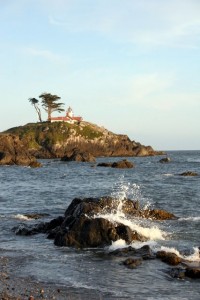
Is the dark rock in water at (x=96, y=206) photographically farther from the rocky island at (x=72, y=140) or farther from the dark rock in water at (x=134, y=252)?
the rocky island at (x=72, y=140)

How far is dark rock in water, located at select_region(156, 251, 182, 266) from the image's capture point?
20.9 m

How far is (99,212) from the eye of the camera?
1127 inches

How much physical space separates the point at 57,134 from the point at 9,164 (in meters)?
47.7

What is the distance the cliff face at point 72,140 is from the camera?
160500 mm

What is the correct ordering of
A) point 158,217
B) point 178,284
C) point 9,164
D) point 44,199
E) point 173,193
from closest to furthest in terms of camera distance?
1. point 178,284
2. point 158,217
3. point 44,199
4. point 173,193
5. point 9,164

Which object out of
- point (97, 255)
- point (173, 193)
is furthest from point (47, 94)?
point (97, 255)

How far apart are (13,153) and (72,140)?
3851 cm

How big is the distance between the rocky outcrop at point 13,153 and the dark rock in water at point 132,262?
89226 mm

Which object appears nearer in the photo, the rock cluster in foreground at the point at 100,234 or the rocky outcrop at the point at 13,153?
the rock cluster in foreground at the point at 100,234

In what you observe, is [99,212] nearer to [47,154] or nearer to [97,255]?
[97,255]

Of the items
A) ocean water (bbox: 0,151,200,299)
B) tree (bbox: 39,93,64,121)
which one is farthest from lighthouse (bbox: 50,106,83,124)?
ocean water (bbox: 0,151,200,299)

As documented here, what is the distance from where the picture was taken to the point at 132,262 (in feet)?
67.6

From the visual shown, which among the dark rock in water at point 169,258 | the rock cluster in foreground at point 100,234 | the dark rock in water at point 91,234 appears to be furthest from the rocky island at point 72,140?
the dark rock in water at point 169,258

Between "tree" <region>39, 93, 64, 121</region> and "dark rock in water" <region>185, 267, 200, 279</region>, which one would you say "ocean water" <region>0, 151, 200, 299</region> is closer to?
"dark rock in water" <region>185, 267, 200, 279</region>
